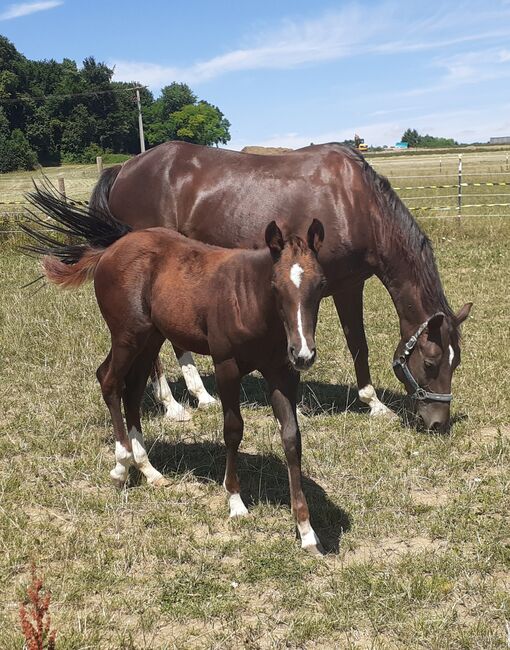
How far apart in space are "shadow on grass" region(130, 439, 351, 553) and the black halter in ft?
3.92

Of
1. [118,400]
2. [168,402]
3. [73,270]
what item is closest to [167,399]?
[168,402]

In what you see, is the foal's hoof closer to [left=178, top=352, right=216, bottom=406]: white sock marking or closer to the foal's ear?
the foal's ear

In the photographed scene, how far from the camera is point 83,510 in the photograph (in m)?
3.88

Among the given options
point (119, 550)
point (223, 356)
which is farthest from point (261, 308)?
point (119, 550)

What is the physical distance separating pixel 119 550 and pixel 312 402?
2.64m

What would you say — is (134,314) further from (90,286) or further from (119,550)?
(90,286)

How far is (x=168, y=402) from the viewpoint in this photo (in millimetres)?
5617

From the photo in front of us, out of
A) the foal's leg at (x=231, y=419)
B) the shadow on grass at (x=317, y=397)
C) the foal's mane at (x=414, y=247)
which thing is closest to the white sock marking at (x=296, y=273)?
the foal's leg at (x=231, y=419)

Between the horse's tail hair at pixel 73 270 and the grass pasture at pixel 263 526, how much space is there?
1196 mm

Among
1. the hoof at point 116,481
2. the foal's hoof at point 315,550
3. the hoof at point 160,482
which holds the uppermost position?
the hoof at point 116,481

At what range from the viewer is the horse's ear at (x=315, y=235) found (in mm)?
3156

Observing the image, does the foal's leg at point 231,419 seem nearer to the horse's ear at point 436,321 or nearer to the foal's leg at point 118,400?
the foal's leg at point 118,400

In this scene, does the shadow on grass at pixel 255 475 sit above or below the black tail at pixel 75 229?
below

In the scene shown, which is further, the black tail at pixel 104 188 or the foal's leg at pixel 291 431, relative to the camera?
the black tail at pixel 104 188
